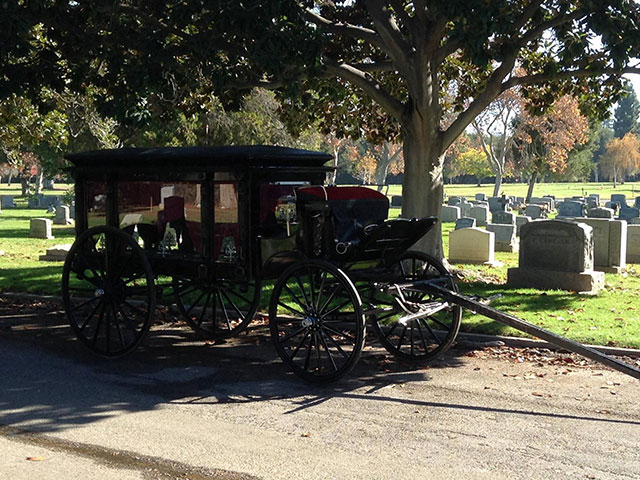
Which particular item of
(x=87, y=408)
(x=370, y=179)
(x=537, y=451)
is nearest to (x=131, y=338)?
(x=87, y=408)

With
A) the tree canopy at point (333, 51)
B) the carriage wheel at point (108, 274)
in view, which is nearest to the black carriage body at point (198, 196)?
the carriage wheel at point (108, 274)

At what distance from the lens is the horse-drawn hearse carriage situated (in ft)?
24.3

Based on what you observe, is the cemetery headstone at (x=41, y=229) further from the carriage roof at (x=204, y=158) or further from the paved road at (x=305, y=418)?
the paved road at (x=305, y=418)

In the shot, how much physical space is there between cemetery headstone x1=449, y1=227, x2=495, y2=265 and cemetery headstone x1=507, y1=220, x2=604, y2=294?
3.91 metres

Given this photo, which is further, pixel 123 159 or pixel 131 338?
pixel 131 338

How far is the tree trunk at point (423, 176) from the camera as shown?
44.3ft

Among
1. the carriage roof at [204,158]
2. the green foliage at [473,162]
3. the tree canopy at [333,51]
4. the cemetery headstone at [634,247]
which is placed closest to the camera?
the carriage roof at [204,158]

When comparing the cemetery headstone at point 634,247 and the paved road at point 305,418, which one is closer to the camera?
the paved road at point 305,418

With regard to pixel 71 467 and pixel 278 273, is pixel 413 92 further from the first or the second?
pixel 71 467

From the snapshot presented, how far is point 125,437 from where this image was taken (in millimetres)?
5832

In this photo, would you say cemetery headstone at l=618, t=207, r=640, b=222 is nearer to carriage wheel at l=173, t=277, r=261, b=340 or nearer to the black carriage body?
carriage wheel at l=173, t=277, r=261, b=340

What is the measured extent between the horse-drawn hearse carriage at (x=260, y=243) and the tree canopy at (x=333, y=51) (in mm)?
2494

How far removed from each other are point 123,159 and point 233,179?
142 cm

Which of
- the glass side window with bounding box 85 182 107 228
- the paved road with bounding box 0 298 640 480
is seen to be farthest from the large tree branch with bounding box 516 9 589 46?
the glass side window with bounding box 85 182 107 228
